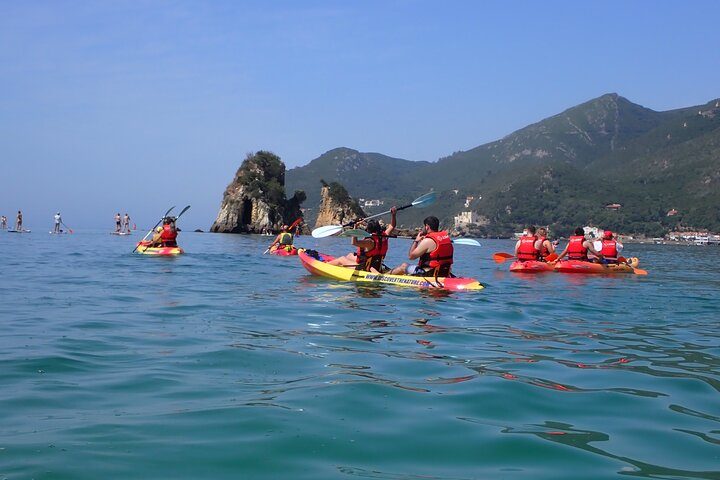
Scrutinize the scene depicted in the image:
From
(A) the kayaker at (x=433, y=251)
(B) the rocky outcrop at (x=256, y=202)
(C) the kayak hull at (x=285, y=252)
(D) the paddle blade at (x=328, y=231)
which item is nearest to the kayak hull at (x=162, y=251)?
(C) the kayak hull at (x=285, y=252)

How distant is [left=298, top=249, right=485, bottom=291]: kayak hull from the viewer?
14609 millimetres

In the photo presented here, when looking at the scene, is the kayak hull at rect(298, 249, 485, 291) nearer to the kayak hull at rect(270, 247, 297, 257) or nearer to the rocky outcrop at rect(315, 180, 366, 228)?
the kayak hull at rect(270, 247, 297, 257)

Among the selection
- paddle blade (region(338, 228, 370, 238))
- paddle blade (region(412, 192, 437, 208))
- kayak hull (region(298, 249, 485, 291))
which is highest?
paddle blade (region(412, 192, 437, 208))

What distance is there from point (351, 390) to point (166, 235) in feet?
71.0

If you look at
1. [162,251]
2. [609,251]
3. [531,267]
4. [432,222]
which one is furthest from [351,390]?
[162,251]

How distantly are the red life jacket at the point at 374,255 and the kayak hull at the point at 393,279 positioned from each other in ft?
0.97

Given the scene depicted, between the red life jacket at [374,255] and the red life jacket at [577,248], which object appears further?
the red life jacket at [577,248]

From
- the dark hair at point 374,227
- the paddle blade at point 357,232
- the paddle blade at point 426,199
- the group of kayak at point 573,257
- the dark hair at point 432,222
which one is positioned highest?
the paddle blade at point 426,199

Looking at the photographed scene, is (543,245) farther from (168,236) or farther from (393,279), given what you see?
(168,236)

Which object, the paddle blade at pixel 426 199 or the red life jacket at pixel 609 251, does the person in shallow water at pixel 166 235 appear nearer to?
the paddle blade at pixel 426 199

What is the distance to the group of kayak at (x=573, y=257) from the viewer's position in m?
22.1

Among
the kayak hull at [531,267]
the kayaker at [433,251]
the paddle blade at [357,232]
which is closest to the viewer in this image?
the kayaker at [433,251]

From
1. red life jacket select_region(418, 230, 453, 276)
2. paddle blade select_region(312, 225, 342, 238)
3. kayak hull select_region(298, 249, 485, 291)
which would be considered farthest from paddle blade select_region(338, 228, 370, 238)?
red life jacket select_region(418, 230, 453, 276)

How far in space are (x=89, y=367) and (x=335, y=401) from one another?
2.65m
